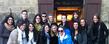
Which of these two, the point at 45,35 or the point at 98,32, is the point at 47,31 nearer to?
the point at 45,35

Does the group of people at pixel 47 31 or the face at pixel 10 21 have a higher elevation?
the face at pixel 10 21

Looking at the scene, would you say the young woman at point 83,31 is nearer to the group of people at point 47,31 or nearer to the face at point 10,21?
the group of people at point 47,31

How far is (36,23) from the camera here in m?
11.7

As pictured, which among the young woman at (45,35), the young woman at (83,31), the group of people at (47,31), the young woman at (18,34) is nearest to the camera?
the young woman at (18,34)

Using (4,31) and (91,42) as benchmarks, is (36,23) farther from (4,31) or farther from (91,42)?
(91,42)

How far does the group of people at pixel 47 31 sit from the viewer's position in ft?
37.6

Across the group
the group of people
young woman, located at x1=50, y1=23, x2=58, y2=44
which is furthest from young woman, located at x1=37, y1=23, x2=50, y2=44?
young woman, located at x1=50, y1=23, x2=58, y2=44

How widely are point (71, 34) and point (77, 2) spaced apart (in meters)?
3.52

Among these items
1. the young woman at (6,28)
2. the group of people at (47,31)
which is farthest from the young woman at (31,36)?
the young woman at (6,28)

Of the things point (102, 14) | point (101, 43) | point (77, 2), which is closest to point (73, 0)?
point (77, 2)

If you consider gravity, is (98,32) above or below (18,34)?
below

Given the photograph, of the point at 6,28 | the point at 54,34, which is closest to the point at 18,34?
the point at 6,28

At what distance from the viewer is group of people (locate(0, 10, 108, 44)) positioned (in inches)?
451

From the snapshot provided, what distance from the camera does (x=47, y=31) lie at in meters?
11.6
